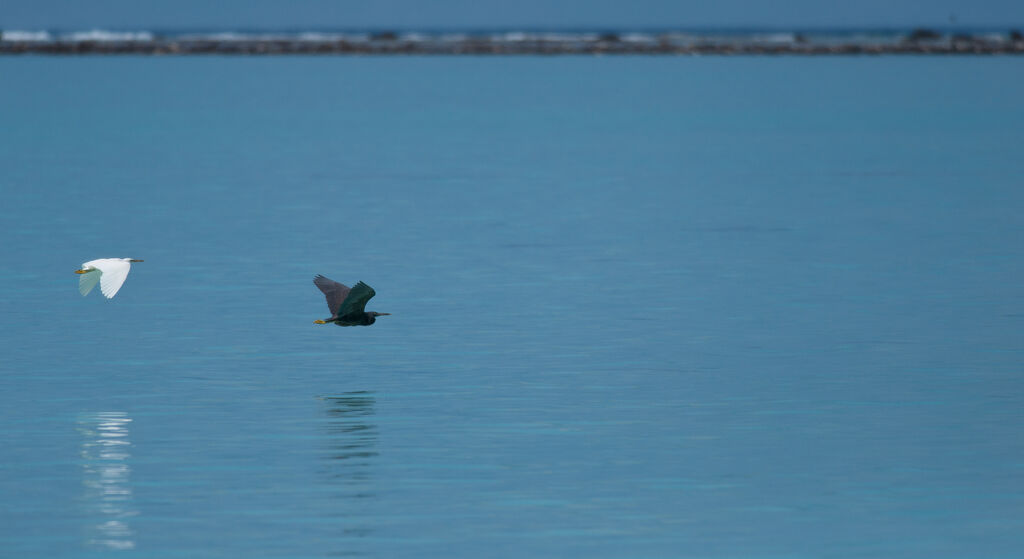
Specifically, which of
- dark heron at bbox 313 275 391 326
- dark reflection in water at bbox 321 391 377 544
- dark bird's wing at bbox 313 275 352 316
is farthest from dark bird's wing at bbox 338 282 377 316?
dark reflection in water at bbox 321 391 377 544

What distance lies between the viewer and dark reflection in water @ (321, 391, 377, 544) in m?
12.3

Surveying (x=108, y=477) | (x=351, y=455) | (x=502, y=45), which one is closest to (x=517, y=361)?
(x=351, y=455)

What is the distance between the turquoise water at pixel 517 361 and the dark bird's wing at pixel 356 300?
656 millimetres

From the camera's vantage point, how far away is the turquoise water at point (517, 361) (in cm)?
1227

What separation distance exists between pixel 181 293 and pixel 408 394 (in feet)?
23.6

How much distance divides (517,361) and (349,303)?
192 cm

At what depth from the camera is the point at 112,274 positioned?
18.0 meters

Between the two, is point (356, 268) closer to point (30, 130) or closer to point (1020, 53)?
point (30, 130)

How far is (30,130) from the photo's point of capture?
5706cm

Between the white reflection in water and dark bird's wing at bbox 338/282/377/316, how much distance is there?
8.45 ft

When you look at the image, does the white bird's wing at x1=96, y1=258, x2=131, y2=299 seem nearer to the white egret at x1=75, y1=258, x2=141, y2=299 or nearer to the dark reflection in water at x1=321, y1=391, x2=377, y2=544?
the white egret at x1=75, y1=258, x2=141, y2=299

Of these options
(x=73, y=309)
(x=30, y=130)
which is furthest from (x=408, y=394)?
(x=30, y=130)

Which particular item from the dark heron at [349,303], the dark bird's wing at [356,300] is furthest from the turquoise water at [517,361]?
the dark bird's wing at [356,300]

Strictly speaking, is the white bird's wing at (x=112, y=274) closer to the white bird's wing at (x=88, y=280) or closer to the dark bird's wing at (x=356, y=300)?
the white bird's wing at (x=88, y=280)
